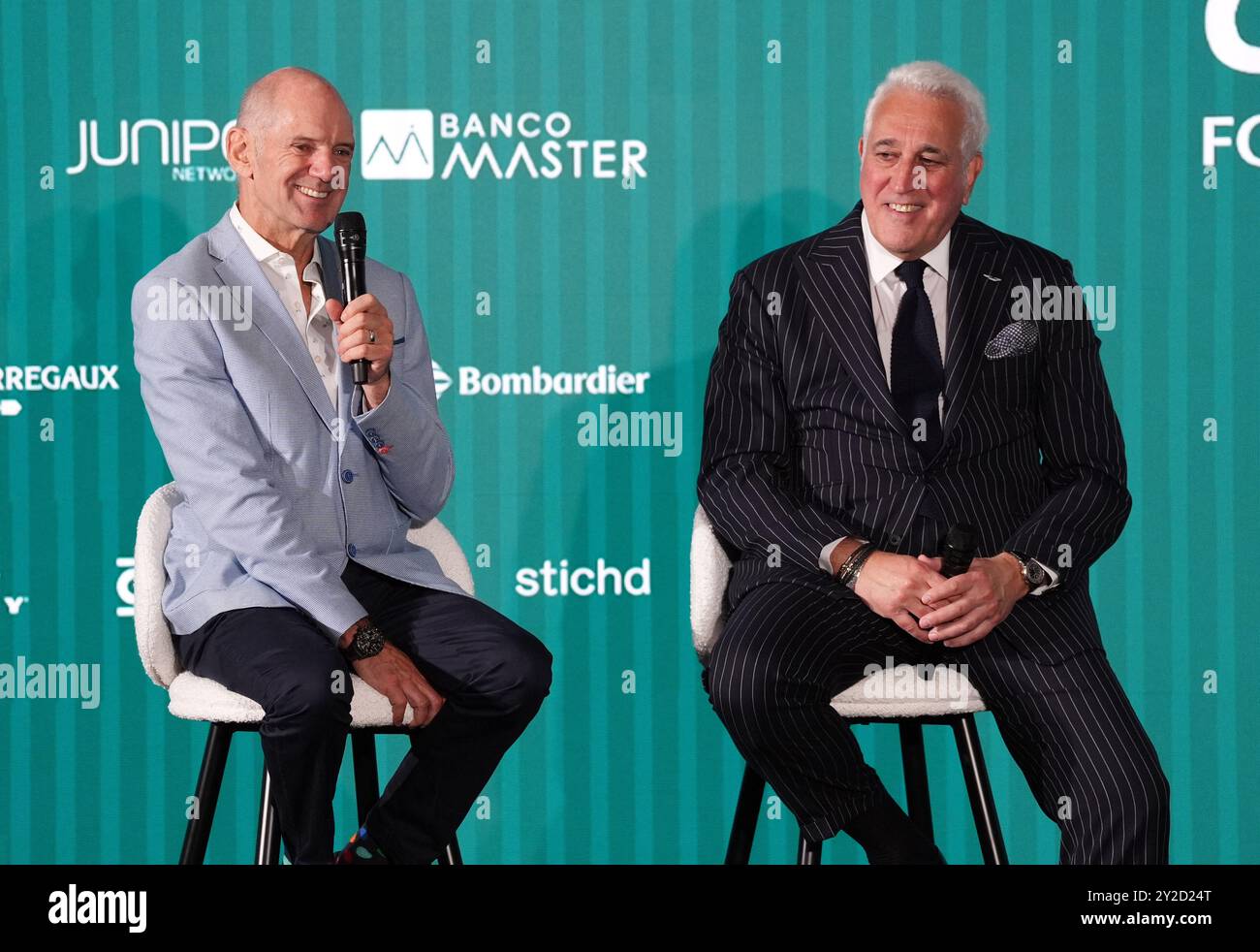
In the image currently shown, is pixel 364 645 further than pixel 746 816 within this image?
No

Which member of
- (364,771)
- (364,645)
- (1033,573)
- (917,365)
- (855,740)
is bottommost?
(364,771)

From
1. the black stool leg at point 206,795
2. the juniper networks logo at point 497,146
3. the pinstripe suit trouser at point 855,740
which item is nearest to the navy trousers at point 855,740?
the pinstripe suit trouser at point 855,740

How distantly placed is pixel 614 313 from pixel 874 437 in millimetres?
1013

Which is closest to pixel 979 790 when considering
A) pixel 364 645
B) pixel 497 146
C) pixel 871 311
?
pixel 871 311

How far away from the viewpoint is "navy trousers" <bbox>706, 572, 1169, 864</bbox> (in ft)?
7.04

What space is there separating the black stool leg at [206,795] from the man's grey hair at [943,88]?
5.42 ft

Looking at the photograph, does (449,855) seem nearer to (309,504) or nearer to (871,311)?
(309,504)

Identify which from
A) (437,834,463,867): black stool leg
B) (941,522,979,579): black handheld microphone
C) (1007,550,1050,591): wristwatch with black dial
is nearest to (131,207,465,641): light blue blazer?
(437,834,463,867): black stool leg

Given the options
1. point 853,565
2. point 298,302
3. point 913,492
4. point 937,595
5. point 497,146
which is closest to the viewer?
point 937,595

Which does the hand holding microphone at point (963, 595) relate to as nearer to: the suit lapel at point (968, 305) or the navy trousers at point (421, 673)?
the suit lapel at point (968, 305)

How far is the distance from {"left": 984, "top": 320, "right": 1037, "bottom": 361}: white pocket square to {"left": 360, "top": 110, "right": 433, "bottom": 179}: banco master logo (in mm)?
1488

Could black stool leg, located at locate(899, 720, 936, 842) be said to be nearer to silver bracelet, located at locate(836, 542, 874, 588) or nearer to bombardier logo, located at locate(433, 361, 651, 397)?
silver bracelet, located at locate(836, 542, 874, 588)

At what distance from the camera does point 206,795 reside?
231 centimetres
